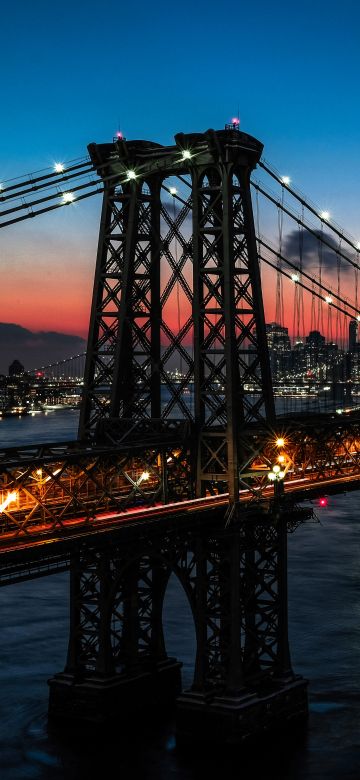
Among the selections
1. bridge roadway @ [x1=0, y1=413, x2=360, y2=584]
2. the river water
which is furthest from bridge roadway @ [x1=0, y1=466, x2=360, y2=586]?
the river water

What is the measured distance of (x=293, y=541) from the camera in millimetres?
98562

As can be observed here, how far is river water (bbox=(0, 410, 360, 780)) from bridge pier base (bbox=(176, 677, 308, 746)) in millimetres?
576

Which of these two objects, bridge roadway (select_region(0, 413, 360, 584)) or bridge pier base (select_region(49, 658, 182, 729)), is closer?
bridge roadway (select_region(0, 413, 360, 584))

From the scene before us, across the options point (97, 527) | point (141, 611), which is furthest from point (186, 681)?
point (97, 527)

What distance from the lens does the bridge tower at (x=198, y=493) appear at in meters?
39.3

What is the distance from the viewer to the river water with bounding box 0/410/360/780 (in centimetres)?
3809

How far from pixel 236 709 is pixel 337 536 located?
64.0m

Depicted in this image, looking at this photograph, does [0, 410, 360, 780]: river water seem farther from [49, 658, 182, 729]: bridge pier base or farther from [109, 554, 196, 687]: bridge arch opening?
[109, 554, 196, 687]: bridge arch opening

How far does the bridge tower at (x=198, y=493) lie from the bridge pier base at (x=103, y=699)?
0.05 meters

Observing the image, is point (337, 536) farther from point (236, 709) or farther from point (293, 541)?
point (236, 709)

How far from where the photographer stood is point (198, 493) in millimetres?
40562

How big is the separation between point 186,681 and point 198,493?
9713 mm

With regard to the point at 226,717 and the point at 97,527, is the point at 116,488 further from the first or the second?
the point at 226,717

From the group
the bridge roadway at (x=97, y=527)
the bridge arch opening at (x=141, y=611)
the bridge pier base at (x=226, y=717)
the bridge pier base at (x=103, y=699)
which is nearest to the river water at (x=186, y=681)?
the bridge pier base at (x=226, y=717)
